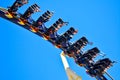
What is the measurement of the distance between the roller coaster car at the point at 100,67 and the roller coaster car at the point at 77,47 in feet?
4.24

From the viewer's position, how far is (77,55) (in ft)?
54.5

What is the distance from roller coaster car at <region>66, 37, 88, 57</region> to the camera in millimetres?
16547

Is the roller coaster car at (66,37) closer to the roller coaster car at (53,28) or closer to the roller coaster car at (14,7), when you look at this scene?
the roller coaster car at (53,28)

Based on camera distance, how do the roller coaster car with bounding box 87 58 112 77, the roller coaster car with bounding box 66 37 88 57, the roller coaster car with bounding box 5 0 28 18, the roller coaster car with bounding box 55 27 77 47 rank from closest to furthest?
1. the roller coaster car with bounding box 87 58 112 77
2. the roller coaster car with bounding box 66 37 88 57
3. the roller coaster car with bounding box 55 27 77 47
4. the roller coaster car with bounding box 5 0 28 18

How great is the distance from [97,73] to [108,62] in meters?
0.91

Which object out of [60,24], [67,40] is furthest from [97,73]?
[60,24]

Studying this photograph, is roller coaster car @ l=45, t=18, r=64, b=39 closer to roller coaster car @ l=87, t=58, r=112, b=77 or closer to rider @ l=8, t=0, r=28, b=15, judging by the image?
rider @ l=8, t=0, r=28, b=15

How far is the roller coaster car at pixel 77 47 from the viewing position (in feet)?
54.3

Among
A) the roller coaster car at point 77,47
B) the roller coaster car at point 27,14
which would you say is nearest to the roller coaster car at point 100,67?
the roller coaster car at point 77,47

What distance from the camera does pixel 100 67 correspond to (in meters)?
16.2

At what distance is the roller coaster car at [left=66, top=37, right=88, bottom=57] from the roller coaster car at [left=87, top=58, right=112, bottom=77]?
1.29 m

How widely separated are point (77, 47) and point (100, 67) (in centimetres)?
179

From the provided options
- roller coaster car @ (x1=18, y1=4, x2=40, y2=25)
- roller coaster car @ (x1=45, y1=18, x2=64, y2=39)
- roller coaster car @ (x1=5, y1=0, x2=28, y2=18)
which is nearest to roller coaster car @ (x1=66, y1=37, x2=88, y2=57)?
roller coaster car @ (x1=45, y1=18, x2=64, y2=39)

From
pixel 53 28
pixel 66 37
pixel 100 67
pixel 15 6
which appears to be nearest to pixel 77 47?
pixel 66 37
